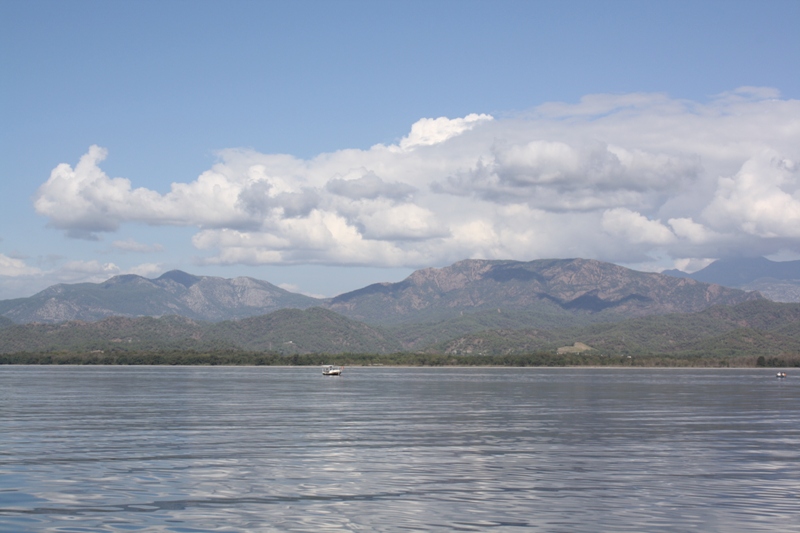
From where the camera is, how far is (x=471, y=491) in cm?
3869

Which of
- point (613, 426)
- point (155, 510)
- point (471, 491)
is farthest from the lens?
point (613, 426)

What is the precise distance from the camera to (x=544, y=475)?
143ft

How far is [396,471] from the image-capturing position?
44.5 meters

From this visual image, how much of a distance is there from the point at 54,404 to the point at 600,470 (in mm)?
70088

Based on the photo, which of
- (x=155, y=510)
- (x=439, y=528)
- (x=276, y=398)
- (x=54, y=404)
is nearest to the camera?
(x=439, y=528)

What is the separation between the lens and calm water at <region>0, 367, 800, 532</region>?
32.8m

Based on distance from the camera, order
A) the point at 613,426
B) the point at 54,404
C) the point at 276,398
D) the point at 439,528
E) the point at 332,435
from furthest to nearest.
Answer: the point at 276,398 < the point at 54,404 < the point at 613,426 < the point at 332,435 < the point at 439,528

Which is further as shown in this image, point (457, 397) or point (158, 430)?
point (457, 397)

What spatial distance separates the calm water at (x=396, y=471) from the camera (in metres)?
32.8

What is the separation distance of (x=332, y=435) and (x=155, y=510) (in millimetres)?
28966

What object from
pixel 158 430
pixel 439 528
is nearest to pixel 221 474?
pixel 439 528

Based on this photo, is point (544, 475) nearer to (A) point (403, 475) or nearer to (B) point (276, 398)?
(A) point (403, 475)

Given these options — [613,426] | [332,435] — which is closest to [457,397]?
[613,426]

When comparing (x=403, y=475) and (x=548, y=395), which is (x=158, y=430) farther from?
(x=548, y=395)
